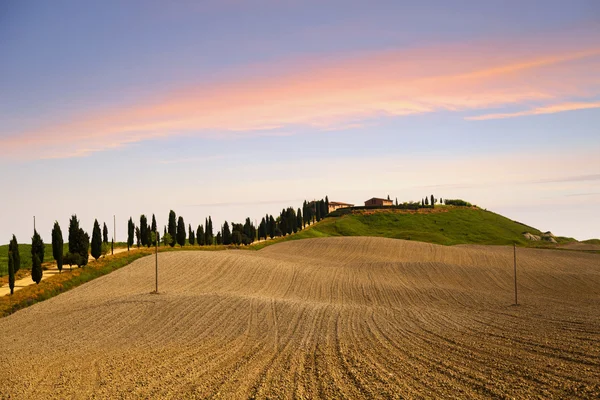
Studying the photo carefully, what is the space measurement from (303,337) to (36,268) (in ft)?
142

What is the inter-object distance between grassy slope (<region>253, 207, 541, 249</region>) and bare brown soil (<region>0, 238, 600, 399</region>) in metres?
74.7

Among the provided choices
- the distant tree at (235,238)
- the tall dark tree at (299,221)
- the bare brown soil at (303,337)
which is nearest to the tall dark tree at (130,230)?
the distant tree at (235,238)

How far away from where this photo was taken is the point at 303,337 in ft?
113

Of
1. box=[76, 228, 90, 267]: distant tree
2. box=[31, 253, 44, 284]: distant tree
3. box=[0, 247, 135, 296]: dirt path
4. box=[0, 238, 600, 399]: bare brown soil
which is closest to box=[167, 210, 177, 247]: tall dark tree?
box=[0, 247, 135, 296]: dirt path

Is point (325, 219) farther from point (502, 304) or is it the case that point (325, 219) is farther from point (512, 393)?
point (512, 393)

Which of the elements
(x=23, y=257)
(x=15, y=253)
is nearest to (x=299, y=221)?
(x=23, y=257)

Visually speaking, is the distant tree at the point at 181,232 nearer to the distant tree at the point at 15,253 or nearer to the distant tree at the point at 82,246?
the distant tree at the point at 82,246

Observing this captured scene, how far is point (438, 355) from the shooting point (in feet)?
94.1

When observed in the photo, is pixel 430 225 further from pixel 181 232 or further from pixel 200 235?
pixel 181 232

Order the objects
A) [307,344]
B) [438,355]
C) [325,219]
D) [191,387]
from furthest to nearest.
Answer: [325,219], [307,344], [438,355], [191,387]

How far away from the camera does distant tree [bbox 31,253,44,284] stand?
63.4 m

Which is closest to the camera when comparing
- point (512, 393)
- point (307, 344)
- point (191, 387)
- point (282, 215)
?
point (512, 393)

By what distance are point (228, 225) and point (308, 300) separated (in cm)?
6339

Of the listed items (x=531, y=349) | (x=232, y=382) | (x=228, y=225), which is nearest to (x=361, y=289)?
(x=531, y=349)
